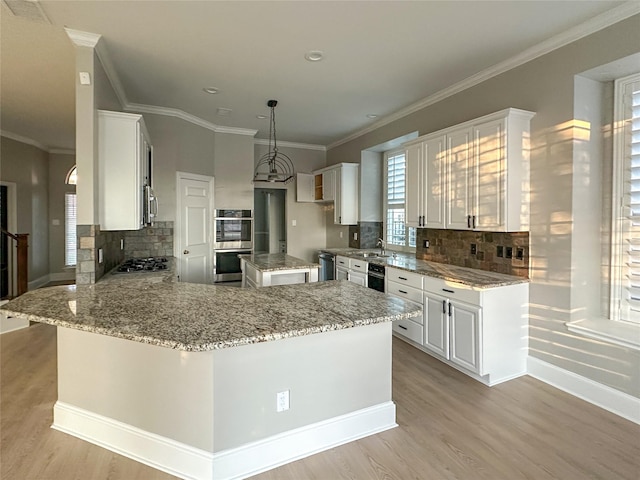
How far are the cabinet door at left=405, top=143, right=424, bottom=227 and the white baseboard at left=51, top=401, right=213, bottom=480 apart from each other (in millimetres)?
3175

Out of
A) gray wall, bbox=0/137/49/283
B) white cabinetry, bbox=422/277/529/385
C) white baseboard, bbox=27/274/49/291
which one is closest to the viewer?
white cabinetry, bbox=422/277/529/385

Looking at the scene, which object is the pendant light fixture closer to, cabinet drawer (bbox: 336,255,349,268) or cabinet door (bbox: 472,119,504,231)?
cabinet drawer (bbox: 336,255,349,268)

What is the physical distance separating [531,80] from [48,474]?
14.7 ft

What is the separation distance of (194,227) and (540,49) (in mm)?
4565

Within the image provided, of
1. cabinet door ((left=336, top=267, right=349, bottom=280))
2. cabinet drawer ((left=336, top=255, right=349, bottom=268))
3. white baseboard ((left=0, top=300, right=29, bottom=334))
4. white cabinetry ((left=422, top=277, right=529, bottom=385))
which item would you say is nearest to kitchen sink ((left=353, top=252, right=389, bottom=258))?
cabinet drawer ((left=336, top=255, right=349, bottom=268))

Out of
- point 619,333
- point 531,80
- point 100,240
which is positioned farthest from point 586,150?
point 100,240

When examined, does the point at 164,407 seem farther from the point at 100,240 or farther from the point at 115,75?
the point at 115,75

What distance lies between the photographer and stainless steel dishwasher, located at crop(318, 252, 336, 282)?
5.62m

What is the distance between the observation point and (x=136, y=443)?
82.2 inches

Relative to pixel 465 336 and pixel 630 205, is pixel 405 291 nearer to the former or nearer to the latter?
pixel 465 336

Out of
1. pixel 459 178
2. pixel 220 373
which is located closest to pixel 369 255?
pixel 459 178

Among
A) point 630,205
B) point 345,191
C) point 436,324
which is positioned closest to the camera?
point 630,205

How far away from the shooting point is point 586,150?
285cm

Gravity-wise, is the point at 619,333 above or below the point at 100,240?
below
